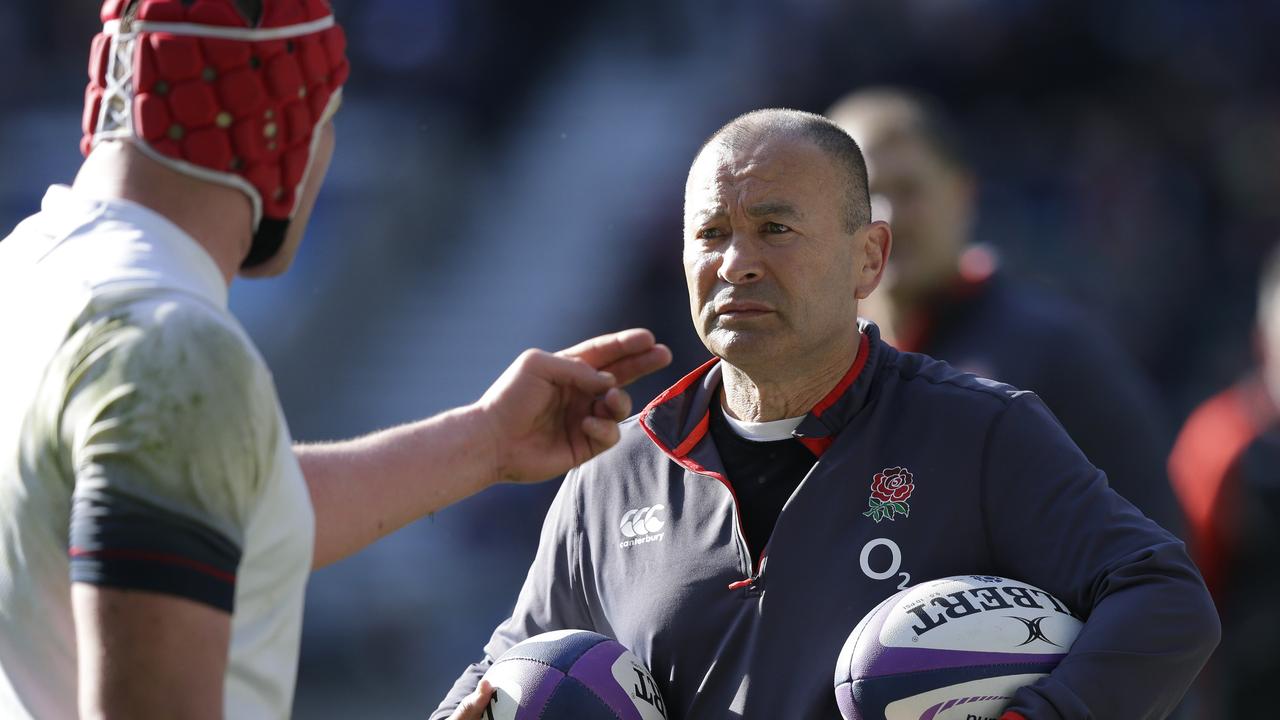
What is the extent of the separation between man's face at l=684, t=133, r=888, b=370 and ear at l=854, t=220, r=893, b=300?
7cm

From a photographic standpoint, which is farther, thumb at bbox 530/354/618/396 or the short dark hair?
the short dark hair

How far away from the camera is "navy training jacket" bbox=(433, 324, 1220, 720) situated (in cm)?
328

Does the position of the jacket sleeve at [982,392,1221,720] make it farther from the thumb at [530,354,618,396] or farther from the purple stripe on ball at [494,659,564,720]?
the purple stripe on ball at [494,659,564,720]

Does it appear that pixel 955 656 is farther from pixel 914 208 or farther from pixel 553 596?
pixel 914 208

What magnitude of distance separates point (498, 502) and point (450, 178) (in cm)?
340

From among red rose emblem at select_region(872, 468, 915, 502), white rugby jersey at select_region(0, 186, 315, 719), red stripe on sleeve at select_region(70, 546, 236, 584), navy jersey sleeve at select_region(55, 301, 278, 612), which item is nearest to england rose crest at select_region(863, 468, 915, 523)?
red rose emblem at select_region(872, 468, 915, 502)

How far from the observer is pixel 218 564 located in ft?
6.98

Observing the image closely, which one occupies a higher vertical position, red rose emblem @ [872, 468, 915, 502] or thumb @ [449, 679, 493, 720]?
red rose emblem @ [872, 468, 915, 502]

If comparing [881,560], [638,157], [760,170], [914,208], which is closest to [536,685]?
[881,560]

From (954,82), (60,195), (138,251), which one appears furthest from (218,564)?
(954,82)

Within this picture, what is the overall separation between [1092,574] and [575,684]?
1.18m

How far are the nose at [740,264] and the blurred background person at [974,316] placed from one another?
2.12 metres

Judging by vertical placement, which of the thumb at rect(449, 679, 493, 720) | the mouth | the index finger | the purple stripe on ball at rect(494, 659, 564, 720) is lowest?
the thumb at rect(449, 679, 493, 720)

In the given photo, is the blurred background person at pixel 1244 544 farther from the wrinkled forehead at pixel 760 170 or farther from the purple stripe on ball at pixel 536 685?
the purple stripe on ball at pixel 536 685
